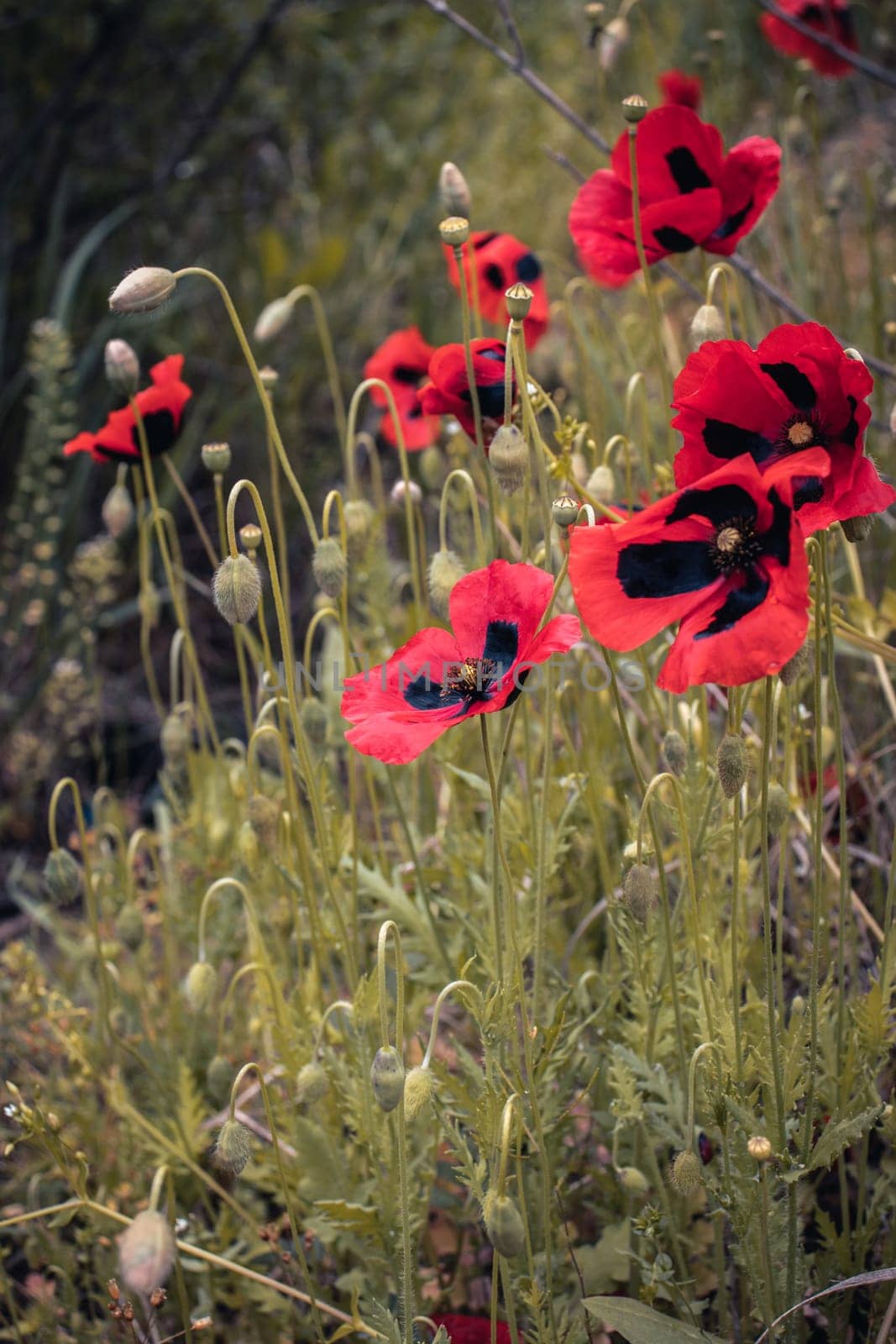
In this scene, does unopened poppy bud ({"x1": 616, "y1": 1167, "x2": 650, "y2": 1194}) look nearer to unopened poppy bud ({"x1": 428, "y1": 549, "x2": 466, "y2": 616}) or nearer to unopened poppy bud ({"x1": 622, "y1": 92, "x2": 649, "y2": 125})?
unopened poppy bud ({"x1": 428, "y1": 549, "x2": 466, "y2": 616})

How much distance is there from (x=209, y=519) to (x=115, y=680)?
2.33 ft

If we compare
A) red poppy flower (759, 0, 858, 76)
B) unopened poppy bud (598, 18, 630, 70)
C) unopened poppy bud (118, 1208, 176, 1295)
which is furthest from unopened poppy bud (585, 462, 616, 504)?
red poppy flower (759, 0, 858, 76)

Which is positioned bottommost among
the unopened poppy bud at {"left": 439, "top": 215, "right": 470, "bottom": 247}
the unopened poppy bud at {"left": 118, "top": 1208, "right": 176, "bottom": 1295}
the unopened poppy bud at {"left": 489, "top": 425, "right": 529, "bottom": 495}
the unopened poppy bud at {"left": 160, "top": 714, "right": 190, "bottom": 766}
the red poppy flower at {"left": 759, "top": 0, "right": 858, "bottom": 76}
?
the unopened poppy bud at {"left": 160, "top": 714, "right": 190, "bottom": 766}

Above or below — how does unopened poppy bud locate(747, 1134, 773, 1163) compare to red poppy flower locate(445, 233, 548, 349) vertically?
below

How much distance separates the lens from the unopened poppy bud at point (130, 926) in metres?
1.88

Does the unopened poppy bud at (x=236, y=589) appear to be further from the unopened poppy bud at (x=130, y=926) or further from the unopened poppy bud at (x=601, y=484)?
the unopened poppy bud at (x=130, y=926)

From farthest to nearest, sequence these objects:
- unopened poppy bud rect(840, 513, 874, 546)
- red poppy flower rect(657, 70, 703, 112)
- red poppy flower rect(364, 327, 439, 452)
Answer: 1. red poppy flower rect(657, 70, 703, 112)
2. red poppy flower rect(364, 327, 439, 452)
3. unopened poppy bud rect(840, 513, 874, 546)

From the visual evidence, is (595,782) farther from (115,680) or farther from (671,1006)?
(115,680)

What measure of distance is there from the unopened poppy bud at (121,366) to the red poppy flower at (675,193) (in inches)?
24.3

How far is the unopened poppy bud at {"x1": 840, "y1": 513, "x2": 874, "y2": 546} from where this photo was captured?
1.13 m

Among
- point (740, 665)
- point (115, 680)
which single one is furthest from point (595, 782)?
point (115, 680)

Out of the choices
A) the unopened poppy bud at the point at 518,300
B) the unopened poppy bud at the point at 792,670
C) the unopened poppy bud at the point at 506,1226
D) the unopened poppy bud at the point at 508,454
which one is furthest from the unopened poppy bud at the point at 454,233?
the unopened poppy bud at the point at 506,1226

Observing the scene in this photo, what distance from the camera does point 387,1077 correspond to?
1143 millimetres

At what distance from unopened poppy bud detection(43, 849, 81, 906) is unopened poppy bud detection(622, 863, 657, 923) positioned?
2.83ft
